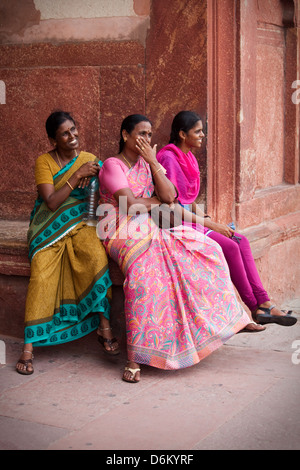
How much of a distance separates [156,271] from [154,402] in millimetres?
840

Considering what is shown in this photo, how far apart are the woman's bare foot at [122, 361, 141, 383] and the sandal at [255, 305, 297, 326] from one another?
3.25 ft

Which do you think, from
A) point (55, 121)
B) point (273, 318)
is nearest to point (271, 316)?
point (273, 318)

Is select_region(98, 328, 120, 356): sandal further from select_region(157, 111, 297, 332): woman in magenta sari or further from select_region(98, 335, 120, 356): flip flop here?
select_region(157, 111, 297, 332): woman in magenta sari

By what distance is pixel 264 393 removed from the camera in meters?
4.00

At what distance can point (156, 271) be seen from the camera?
14.5 feet

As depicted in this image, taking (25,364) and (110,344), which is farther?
(110,344)

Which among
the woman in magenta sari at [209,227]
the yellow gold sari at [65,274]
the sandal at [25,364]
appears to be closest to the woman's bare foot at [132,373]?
the yellow gold sari at [65,274]

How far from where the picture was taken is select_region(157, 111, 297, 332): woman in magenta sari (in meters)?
4.80

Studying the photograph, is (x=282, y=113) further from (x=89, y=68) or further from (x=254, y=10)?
(x=89, y=68)

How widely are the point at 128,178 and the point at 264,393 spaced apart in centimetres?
158

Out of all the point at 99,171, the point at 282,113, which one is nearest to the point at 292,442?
the point at 99,171

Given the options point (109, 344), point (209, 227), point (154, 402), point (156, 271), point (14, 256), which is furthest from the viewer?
point (14, 256)

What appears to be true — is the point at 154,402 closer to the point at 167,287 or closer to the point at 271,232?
the point at 167,287

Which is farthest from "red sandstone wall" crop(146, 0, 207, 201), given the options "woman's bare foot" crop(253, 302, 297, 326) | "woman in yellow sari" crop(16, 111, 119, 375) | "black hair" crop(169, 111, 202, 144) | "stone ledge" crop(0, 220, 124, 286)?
"stone ledge" crop(0, 220, 124, 286)
